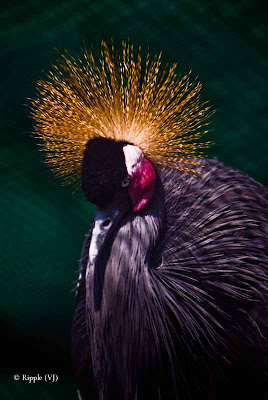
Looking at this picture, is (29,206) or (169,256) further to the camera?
(29,206)

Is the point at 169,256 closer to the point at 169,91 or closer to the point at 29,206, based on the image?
the point at 169,91

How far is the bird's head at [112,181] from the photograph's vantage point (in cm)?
75

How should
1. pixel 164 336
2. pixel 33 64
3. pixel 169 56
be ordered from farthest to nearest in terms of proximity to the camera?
1. pixel 33 64
2. pixel 169 56
3. pixel 164 336

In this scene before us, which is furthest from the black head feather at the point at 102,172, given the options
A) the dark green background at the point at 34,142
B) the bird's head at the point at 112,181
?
the dark green background at the point at 34,142

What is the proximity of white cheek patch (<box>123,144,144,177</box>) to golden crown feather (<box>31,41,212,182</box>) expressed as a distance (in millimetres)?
32

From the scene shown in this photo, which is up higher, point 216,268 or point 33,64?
point 33,64

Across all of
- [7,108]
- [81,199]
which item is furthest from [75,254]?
[7,108]

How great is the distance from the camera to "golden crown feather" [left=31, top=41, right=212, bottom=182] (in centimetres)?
81

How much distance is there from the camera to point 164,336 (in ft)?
2.43

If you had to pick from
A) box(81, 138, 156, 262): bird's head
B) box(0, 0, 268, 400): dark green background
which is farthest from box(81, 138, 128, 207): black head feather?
box(0, 0, 268, 400): dark green background

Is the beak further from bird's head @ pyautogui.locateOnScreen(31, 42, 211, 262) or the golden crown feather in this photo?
the golden crown feather

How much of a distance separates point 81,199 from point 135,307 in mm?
589

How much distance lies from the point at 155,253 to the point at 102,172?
0.60ft

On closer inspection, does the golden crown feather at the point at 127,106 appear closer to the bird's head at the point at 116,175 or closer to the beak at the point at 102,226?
the bird's head at the point at 116,175
